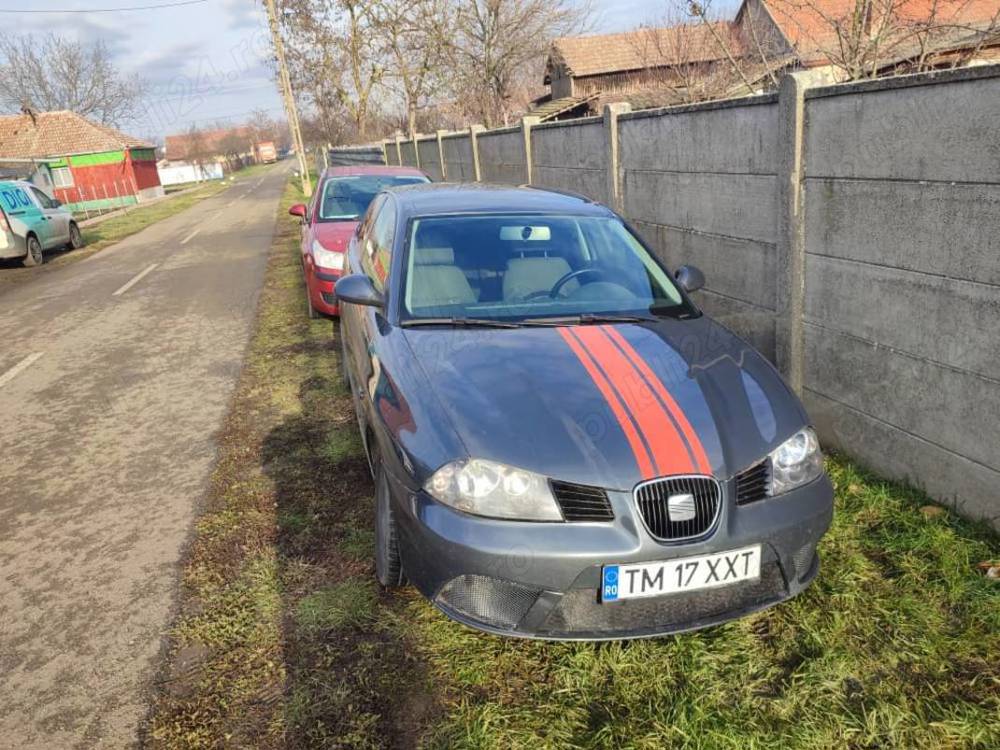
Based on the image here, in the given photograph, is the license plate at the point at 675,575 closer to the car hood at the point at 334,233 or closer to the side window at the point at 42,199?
the car hood at the point at 334,233

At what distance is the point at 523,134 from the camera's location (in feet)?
29.2

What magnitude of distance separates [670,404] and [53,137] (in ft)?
181

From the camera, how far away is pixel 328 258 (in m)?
7.25

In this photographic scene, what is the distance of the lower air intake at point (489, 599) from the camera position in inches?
91.4

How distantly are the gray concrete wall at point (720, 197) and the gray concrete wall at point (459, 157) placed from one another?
6.77m

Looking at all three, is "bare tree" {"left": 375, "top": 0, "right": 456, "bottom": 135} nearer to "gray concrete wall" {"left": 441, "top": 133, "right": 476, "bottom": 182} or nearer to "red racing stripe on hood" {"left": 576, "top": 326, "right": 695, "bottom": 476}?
"gray concrete wall" {"left": 441, "top": 133, "right": 476, "bottom": 182}

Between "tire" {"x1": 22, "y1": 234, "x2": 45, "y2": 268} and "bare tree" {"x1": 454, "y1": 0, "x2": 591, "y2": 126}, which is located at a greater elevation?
"bare tree" {"x1": 454, "y1": 0, "x2": 591, "y2": 126}

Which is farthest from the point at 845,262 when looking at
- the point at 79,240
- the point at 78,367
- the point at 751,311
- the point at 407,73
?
the point at 407,73

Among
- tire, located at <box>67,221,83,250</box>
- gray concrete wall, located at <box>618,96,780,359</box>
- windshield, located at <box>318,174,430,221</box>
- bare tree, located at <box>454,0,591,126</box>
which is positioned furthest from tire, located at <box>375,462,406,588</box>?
bare tree, located at <box>454,0,591,126</box>

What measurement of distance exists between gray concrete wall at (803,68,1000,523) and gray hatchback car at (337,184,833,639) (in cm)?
91

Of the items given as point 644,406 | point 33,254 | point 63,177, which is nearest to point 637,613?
point 644,406

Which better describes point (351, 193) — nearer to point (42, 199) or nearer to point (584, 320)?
point (584, 320)

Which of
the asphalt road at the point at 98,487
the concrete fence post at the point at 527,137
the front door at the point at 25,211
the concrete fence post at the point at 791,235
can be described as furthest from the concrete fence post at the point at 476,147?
the front door at the point at 25,211

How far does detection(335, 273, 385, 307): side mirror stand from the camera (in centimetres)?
351
